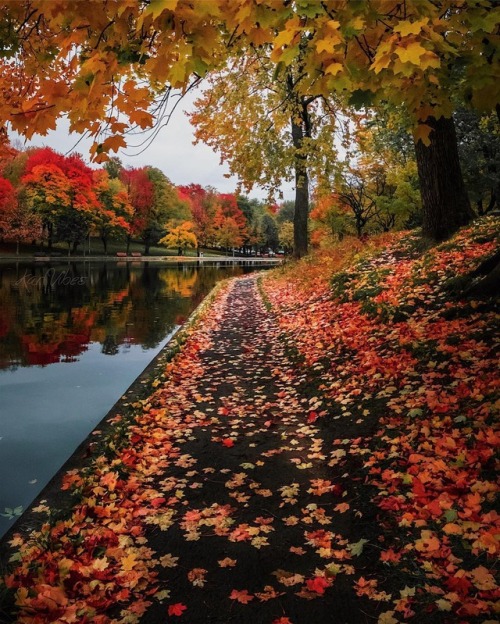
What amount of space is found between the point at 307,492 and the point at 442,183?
821cm

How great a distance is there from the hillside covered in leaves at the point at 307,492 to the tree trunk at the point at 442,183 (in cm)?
218

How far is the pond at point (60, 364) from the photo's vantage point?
630 cm

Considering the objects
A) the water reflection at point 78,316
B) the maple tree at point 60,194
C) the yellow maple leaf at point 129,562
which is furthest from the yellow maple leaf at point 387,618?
the maple tree at point 60,194

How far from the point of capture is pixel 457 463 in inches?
163

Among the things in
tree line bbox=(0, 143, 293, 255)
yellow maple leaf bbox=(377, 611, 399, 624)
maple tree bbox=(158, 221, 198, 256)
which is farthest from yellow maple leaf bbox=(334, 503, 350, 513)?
maple tree bbox=(158, 221, 198, 256)

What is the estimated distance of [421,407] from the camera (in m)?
5.32

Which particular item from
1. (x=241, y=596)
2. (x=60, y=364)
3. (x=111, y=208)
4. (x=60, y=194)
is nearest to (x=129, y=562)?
(x=241, y=596)

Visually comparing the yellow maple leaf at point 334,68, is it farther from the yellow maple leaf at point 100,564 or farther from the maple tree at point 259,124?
the maple tree at point 259,124

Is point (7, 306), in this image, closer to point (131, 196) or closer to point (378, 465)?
point (378, 465)

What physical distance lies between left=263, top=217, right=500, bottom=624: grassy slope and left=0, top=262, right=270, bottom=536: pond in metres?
3.79

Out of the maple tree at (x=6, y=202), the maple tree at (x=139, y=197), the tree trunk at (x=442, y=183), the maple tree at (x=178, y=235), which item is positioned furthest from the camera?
the maple tree at (x=178, y=235)

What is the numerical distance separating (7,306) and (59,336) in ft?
21.3

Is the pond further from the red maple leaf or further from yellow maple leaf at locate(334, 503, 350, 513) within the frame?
yellow maple leaf at locate(334, 503, 350, 513)

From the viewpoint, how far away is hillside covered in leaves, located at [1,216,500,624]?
3107 mm
